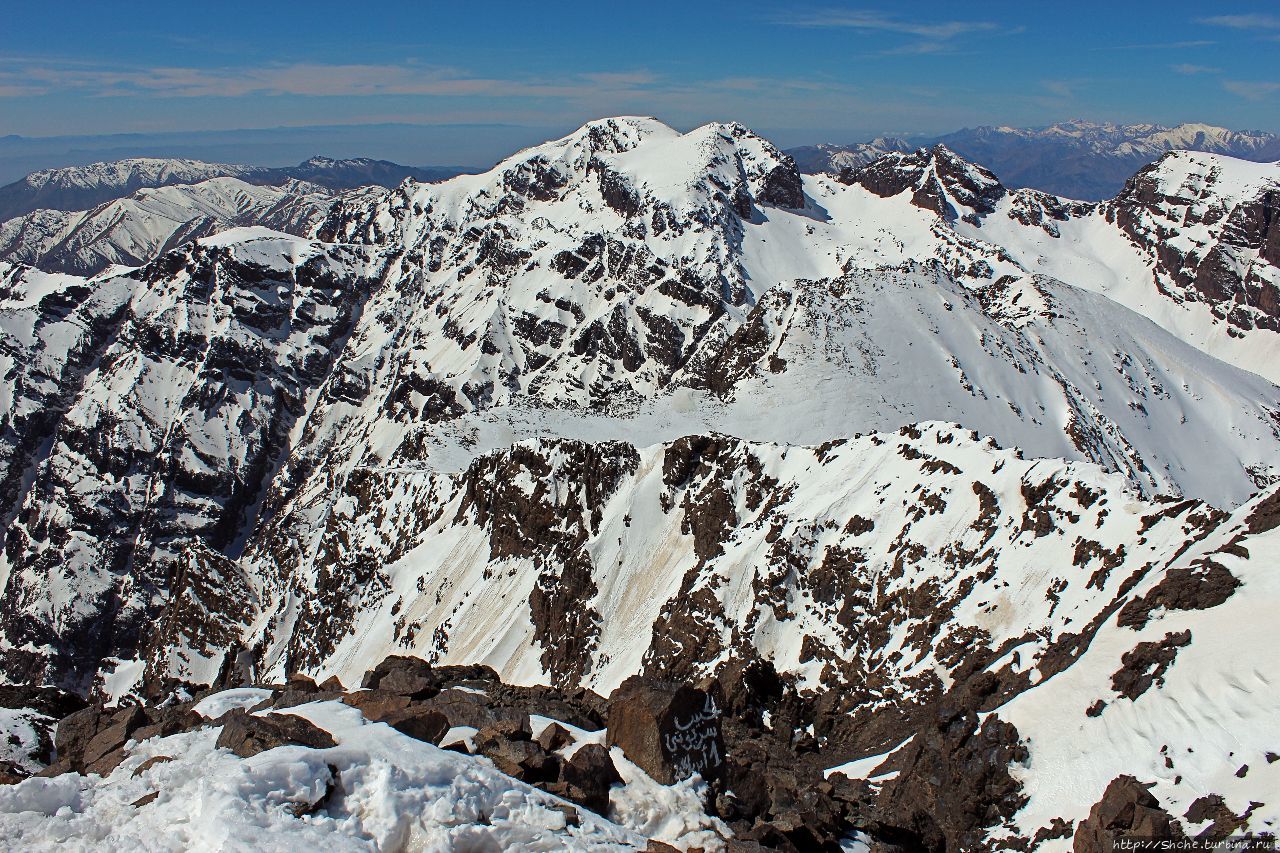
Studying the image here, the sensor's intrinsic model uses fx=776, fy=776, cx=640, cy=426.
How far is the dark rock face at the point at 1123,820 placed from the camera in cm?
1983

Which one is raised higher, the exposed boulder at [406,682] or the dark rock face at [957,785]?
the exposed boulder at [406,682]

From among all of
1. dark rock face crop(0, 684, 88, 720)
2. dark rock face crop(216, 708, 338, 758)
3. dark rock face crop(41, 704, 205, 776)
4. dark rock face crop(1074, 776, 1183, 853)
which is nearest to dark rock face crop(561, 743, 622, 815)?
dark rock face crop(216, 708, 338, 758)

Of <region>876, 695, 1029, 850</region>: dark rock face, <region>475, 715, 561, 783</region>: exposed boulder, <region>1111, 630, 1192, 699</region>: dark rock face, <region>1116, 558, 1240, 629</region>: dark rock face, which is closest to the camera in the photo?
<region>475, 715, 561, 783</region>: exposed boulder

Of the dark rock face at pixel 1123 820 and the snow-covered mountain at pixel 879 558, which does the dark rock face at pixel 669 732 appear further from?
the dark rock face at pixel 1123 820

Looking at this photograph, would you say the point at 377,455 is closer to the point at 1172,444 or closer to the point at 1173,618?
the point at 1172,444

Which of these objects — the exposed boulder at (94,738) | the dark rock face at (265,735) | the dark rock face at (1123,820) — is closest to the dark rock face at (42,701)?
the exposed boulder at (94,738)

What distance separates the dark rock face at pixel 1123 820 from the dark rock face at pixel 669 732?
992 centimetres

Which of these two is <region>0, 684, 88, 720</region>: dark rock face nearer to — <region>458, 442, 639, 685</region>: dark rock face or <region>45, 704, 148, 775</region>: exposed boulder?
<region>45, 704, 148, 775</region>: exposed boulder

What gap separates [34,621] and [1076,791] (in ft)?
772

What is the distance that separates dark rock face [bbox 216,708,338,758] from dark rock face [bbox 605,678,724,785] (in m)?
7.61

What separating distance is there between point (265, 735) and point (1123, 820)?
22.3 meters

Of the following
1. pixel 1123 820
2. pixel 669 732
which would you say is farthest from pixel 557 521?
pixel 1123 820

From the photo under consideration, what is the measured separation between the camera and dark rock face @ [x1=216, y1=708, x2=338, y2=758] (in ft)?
61.8

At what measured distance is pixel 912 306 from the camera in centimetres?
11956
